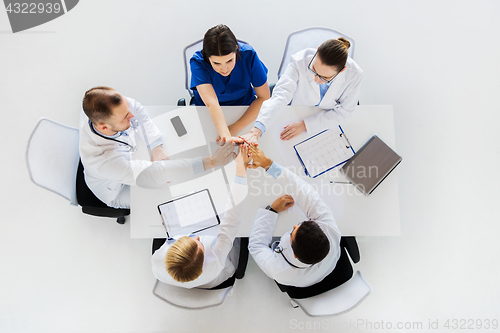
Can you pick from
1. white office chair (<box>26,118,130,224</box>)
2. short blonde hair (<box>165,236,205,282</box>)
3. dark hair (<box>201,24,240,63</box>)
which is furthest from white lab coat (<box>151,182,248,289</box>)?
dark hair (<box>201,24,240,63</box>)

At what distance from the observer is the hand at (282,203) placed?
1.60m

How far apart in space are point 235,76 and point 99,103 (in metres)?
0.80

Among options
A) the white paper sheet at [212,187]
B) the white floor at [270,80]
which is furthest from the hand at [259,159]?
the white floor at [270,80]

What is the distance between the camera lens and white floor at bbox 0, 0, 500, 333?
222 cm

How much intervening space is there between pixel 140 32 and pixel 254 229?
7.15 ft

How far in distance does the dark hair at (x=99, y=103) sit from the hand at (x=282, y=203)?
1015mm

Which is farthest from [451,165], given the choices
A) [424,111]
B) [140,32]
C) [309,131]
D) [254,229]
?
[140,32]

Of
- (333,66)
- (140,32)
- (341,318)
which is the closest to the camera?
(333,66)

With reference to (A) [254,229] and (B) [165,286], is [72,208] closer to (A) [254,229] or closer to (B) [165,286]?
(B) [165,286]

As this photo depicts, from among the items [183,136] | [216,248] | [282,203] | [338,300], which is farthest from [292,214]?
[183,136]

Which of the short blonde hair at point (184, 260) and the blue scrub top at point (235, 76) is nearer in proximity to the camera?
the short blonde hair at point (184, 260)

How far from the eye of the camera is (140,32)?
2574mm

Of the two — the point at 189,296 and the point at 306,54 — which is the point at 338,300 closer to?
the point at 189,296

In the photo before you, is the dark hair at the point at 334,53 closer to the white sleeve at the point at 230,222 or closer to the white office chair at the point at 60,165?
the white sleeve at the point at 230,222
